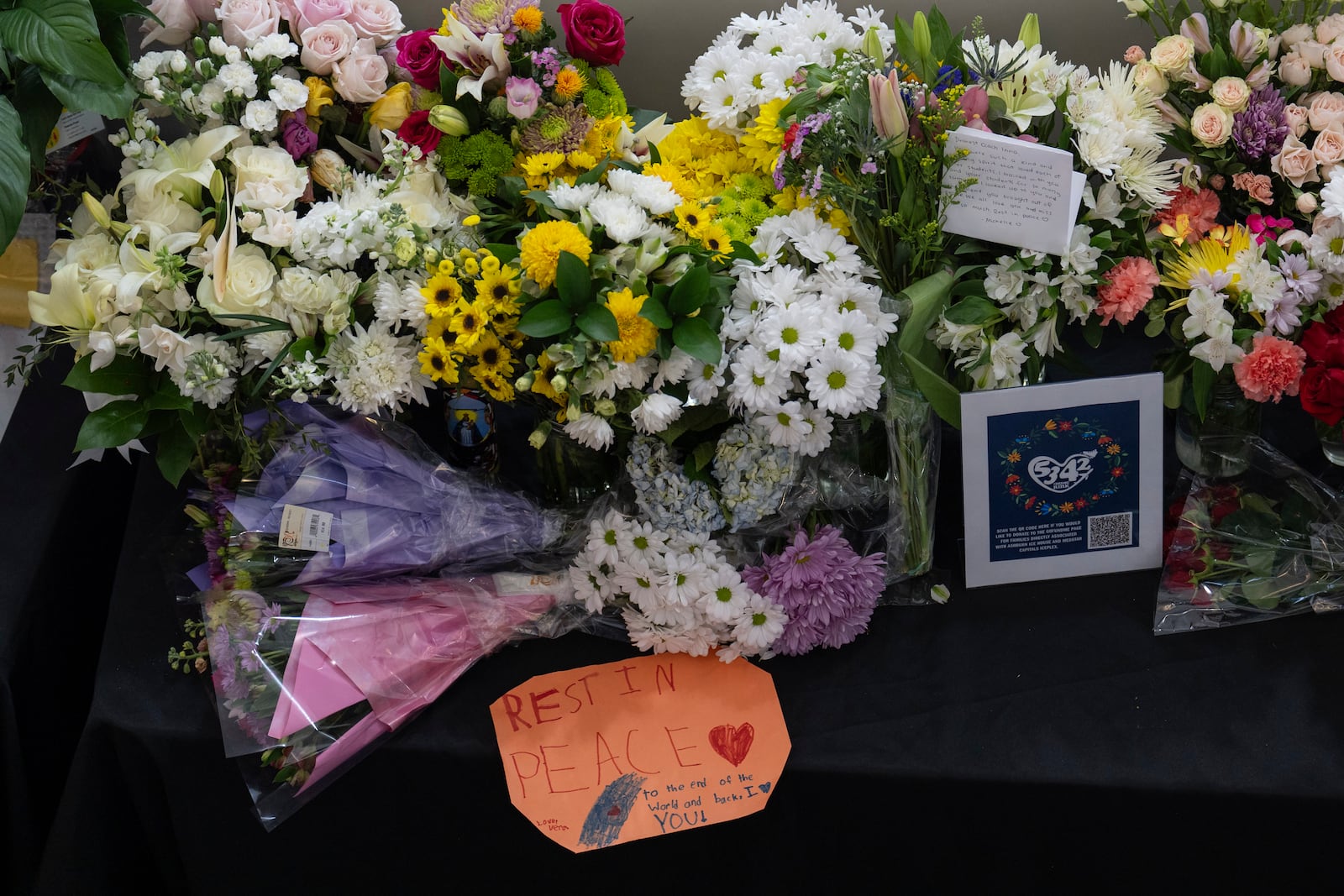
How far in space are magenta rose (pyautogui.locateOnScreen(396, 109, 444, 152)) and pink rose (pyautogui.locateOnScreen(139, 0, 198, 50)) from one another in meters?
0.26

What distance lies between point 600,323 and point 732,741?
1.62ft

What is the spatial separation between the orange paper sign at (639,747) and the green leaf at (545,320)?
43 centimetres

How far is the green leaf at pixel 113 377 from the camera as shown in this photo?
1.11 m

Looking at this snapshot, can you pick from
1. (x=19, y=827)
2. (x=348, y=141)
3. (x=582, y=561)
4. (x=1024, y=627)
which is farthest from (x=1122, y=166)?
(x=19, y=827)

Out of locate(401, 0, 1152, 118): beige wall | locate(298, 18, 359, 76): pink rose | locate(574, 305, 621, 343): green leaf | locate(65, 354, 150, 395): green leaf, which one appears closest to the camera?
locate(574, 305, 621, 343): green leaf

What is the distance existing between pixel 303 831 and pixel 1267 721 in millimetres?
1074

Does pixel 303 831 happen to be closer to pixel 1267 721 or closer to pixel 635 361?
pixel 635 361

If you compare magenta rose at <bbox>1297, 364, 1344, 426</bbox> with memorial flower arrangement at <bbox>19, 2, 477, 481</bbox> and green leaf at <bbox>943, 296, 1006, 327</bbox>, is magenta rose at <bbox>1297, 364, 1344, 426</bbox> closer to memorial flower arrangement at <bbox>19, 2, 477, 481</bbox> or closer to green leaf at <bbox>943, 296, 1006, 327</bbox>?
green leaf at <bbox>943, 296, 1006, 327</bbox>

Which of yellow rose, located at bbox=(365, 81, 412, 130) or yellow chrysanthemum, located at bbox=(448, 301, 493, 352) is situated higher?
yellow rose, located at bbox=(365, 81, 412, 130)

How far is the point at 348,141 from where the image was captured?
127 centimetres

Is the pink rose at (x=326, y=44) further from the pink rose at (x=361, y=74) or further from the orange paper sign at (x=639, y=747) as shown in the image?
the orange paper sign at (x=639, y=747)

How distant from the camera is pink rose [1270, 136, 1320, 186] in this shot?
113 cm

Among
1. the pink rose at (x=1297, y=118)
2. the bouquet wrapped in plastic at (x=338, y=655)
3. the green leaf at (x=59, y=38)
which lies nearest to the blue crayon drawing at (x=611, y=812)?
the bouquet wrapped in plastic at (x=338, y=655)

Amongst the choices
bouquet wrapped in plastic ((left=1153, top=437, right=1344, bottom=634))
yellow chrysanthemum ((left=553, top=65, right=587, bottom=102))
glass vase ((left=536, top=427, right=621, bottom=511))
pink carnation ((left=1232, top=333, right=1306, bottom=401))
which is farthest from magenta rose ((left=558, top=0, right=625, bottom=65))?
bouquet wrapped in plastic ((left=1153, top=437, right=1344, bottom=634))
